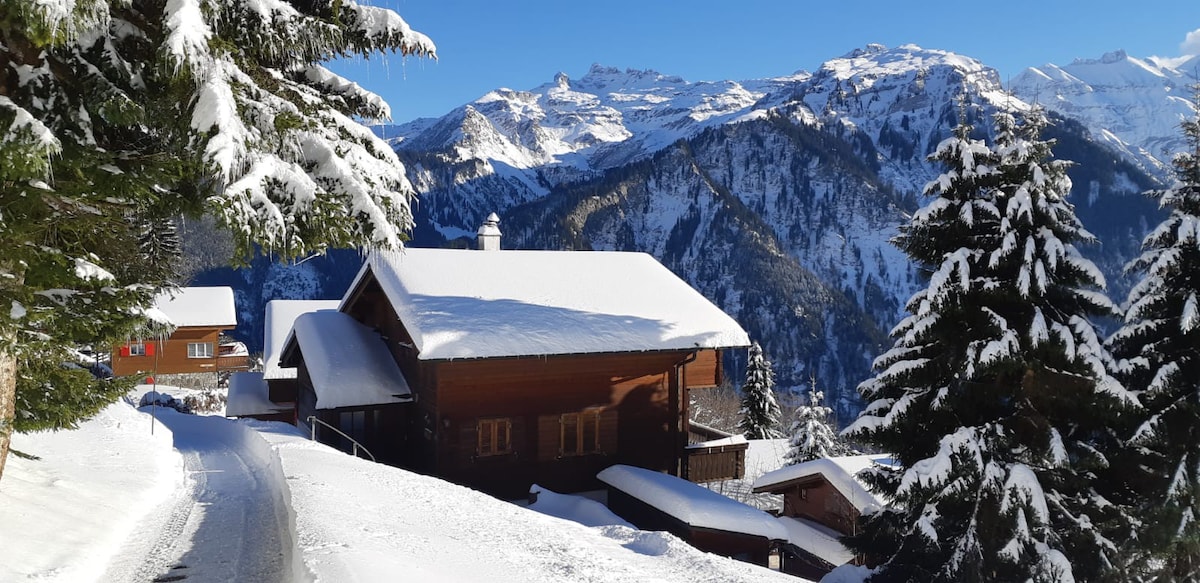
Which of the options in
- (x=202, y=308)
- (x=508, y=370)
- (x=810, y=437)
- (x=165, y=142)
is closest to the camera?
(x=165, y=142)

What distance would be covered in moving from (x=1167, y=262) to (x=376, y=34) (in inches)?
550

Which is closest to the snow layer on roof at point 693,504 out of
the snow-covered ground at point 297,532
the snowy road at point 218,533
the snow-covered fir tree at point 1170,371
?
the snow-covered ground at point 297,532

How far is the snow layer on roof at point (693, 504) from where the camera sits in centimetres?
A: 1664

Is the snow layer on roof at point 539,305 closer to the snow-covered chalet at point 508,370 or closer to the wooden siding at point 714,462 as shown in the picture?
the snow-covered chalet at point 508,370

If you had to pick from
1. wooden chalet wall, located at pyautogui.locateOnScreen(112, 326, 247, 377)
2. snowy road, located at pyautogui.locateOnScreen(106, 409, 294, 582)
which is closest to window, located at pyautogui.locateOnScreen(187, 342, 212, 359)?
wooden chalet wall, located at pyautogui.locateOnScreen(112, 326, 247, 377)

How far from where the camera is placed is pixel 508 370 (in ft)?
62.4

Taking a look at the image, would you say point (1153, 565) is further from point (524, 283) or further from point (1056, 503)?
point (524, 283)

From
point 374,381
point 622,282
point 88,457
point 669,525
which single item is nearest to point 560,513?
point 669,525

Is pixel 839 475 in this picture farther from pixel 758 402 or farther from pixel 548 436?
pixel 758 402

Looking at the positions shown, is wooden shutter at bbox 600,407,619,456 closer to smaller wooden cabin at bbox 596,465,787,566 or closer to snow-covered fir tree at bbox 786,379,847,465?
smaller wooden cabin at bbox 596,465,787,566

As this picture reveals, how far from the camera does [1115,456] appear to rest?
12375 millimetres

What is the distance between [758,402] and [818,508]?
58.2 feet

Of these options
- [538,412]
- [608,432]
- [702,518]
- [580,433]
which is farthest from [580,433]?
[702,518]

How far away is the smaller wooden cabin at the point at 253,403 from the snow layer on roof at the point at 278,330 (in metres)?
1.46
